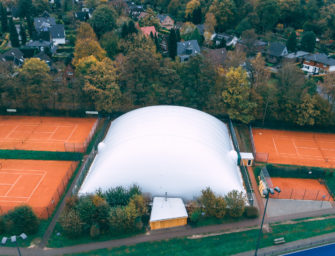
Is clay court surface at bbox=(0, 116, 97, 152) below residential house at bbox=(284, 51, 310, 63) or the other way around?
below

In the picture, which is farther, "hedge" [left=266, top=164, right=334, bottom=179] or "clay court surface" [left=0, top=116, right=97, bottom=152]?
"clay court surface" [left=0, top=116, right=97, bottom=152]

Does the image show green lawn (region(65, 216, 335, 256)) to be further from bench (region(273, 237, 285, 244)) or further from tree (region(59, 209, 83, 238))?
tree (region(59, 209, 83, 238))

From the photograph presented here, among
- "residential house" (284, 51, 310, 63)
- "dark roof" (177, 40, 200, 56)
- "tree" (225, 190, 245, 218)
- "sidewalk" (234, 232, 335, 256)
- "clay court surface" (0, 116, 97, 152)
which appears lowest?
"sidewalk" (234, 232, 335, 256)

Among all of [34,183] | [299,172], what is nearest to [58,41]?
[34,183]

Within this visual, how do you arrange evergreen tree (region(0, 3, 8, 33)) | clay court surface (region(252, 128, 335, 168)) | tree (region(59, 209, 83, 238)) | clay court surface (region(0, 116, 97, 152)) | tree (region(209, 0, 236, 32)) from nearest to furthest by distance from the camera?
tree (region(59, 209, 83, 238)) < clay court surface (region(252, 128, 335, 168)) < clay court surface (region(0, 116, 97, 152)) < evergreen tree (region(0, 3, 8, 33)) < tree (region(209, 0, 236, 32))

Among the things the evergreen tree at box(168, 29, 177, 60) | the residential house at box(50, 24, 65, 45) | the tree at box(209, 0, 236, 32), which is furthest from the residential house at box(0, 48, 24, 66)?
the tree at box(209, 0, 236, 32)

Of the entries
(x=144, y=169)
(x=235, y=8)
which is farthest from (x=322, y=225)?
(x=235, y=8)

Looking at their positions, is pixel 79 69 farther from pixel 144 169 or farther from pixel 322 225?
pixel 322 225
